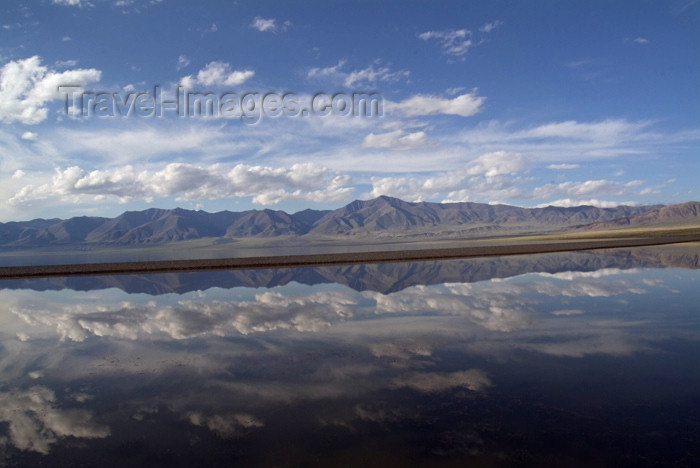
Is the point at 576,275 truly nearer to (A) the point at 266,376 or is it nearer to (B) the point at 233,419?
(A) the point at 266,376

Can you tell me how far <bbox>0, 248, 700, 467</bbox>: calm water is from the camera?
20.6ft

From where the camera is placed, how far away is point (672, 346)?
10656mm

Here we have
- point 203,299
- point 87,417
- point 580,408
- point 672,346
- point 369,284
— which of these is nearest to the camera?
point 580,408

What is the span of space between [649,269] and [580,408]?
2608cm

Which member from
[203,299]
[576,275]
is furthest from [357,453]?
[576,275]

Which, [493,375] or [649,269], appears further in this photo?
[649,269]

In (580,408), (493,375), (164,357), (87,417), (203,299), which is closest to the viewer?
(580,408)

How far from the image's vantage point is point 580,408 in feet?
23.9

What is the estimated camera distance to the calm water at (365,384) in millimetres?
6285

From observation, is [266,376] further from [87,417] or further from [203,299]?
[203,299]

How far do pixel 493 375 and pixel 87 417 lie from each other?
8279 millimetres

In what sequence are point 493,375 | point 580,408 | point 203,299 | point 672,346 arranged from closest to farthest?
point 580,408 < point 493,375 < point 672,346 < point 203,299

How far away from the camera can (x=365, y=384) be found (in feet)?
28.9

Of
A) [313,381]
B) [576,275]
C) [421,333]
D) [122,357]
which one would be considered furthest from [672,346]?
[576,275]
